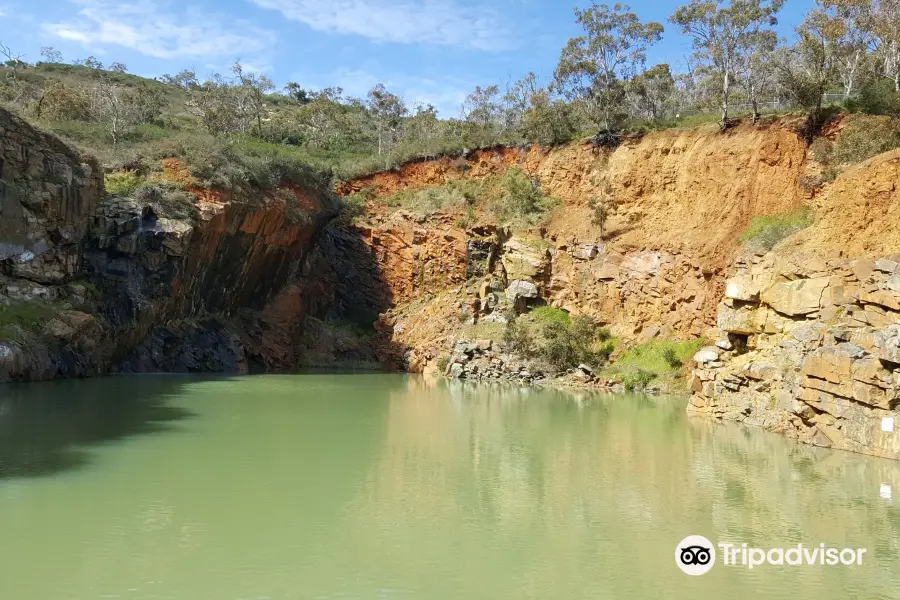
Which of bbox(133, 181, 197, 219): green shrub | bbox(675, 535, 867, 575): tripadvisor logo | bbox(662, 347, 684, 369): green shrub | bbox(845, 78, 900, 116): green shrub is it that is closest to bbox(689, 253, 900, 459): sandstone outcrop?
bbox(662, 347, 684, 369): green shrub

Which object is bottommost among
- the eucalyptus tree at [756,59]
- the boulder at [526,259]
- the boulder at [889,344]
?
the boulder at [889,344]

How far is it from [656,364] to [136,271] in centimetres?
2487

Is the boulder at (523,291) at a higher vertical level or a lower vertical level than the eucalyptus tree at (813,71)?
lower

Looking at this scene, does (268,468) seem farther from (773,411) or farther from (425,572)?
(773,411)

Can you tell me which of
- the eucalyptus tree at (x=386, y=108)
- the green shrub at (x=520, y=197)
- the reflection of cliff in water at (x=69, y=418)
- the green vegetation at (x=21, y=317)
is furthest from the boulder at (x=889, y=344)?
the eucalyptus tree at (x=386, y=108)

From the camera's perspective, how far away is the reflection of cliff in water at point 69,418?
48.4 feet

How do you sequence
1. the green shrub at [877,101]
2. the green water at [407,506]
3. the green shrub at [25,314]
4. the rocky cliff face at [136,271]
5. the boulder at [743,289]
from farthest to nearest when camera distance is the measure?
1. the green shrub at [877,101]
2. the rocky cliff face at [136,271]
3. the green shrub at [25,314]
4. the boulder at [743,289]
5. the green water at [407,506]

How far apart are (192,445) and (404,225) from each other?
3199 centimetres

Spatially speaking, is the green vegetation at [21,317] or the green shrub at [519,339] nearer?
the green vegetation at [21,317]

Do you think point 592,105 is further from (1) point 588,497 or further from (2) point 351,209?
(1) point 588,497

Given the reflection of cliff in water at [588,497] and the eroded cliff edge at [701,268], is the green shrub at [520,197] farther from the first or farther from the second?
the reflection of cliff in water at [588,497]

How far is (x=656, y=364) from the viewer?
3344 centimetres

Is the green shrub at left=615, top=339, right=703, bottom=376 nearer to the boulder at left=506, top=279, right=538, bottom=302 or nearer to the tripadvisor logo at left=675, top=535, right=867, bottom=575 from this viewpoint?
the boulder at left=506, top=279, right=538, bottom=302

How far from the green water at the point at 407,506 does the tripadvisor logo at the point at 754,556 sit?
8.0 inches
